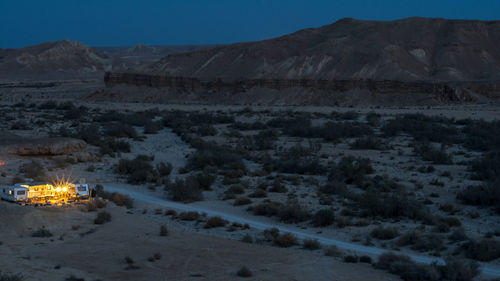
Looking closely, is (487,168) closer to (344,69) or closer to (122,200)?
(122,200)

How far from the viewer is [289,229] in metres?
15.9

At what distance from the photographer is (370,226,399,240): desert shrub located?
1463 centimetres

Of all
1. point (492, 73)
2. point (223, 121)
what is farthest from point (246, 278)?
point (492, 73)

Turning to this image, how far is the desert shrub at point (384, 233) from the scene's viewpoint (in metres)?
14.6

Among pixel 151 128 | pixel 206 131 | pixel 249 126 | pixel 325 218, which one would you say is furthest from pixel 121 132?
pixel 325 218

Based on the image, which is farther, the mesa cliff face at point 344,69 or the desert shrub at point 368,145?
the mesa cliff face at point 344,69

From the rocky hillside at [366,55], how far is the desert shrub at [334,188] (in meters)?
59.4

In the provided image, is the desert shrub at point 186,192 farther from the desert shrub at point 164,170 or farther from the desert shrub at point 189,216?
the desert shrub at point 164,170

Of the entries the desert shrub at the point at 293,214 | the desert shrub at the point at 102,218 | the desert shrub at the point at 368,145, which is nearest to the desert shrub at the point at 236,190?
the desert shrub at the point at 293,214

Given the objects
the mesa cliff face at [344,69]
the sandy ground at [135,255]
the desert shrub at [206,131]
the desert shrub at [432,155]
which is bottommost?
the sandy ground at [135,255]

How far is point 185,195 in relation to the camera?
65.1ft

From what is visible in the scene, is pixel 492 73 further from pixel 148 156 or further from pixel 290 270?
pixel 290 270

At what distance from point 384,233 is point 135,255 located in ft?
20.7

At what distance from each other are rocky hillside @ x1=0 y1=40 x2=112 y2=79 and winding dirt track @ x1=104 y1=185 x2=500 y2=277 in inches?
6144
